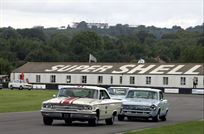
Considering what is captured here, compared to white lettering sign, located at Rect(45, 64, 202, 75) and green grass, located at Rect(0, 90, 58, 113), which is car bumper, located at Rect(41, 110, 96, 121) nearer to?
green grass, located at Rect(0, 90, 58, 113)

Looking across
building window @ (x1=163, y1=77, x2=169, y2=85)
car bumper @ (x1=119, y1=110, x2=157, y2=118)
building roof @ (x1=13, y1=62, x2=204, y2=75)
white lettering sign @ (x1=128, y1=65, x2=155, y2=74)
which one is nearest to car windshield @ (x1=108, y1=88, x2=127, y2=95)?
car bumper @ (x1=119, y1=110, x2=157, y2=118)

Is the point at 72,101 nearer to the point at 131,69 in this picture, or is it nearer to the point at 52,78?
the point at 131,69

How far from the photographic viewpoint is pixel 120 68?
116812mm

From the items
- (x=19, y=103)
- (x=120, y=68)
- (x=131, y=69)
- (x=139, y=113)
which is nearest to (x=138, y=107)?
(x=139, y=113)

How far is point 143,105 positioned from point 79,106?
6.55 m

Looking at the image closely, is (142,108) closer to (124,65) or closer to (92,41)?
(124,65)

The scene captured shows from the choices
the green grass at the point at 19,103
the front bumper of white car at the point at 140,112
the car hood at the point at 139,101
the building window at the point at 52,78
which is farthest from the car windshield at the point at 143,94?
the building window at the point at 52,78

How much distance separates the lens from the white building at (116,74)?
358 feet

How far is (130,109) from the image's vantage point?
30.2 m

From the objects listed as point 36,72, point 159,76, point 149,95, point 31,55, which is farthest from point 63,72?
point 149,95

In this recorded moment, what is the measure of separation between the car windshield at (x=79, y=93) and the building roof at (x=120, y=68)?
83.7 metres

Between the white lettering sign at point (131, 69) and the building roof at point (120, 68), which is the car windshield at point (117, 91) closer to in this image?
the building roof at point (120, 68)

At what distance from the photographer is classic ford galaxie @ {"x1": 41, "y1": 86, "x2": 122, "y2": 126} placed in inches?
950

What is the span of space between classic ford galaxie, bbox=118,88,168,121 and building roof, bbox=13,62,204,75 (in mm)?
77516
